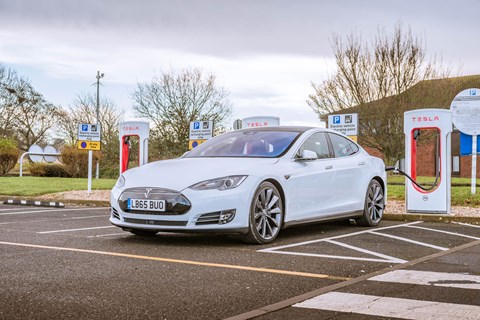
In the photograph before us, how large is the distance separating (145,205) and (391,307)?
12.2ft

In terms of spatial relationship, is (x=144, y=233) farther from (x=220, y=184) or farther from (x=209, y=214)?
(x=220, y=184)

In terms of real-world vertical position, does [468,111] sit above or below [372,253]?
above

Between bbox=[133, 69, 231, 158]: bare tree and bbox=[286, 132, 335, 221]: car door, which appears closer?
bbox=[286, 132, 335, 221]: car door

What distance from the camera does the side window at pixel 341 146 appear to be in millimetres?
9344

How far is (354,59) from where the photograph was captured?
3300 cm

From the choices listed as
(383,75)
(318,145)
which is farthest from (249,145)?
(383,75)

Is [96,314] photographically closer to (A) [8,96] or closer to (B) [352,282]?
(B) [352,282]

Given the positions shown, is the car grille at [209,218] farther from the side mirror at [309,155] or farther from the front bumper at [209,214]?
the side mirror at [309,155]

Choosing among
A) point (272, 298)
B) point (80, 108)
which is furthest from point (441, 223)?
point (80, 108)

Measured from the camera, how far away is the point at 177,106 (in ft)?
134

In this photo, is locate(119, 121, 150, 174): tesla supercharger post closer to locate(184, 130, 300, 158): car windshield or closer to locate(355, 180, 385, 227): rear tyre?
locate(184, 130, 300, 158): car windshield

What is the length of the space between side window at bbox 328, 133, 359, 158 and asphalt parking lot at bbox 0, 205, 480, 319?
4.32 feet

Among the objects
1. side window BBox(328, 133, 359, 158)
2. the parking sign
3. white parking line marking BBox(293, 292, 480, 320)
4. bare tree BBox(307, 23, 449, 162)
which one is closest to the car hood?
side window BBox(328, 133, 359, 158)

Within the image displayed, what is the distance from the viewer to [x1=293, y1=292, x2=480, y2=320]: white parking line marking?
13.0ft
